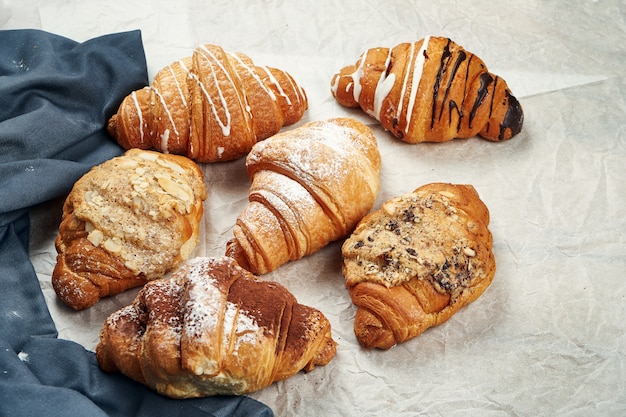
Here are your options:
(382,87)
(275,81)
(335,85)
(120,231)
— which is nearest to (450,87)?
(382,87)

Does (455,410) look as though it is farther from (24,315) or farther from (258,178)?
(24,315)

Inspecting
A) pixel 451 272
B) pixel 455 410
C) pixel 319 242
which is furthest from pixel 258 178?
pixel 455 410

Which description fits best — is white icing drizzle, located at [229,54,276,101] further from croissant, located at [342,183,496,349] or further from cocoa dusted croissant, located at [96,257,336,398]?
cocoa dusted croissant, located at [96,257,336,398]

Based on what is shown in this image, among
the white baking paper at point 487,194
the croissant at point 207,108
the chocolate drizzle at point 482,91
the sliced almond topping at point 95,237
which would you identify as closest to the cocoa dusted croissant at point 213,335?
the white baking paper at point 487,194

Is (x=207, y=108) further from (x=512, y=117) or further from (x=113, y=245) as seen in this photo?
(x=512, y=117)

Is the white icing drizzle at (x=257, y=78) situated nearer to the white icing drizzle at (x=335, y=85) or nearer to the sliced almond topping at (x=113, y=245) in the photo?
the white icing drizzle at (x=335, y=85)
